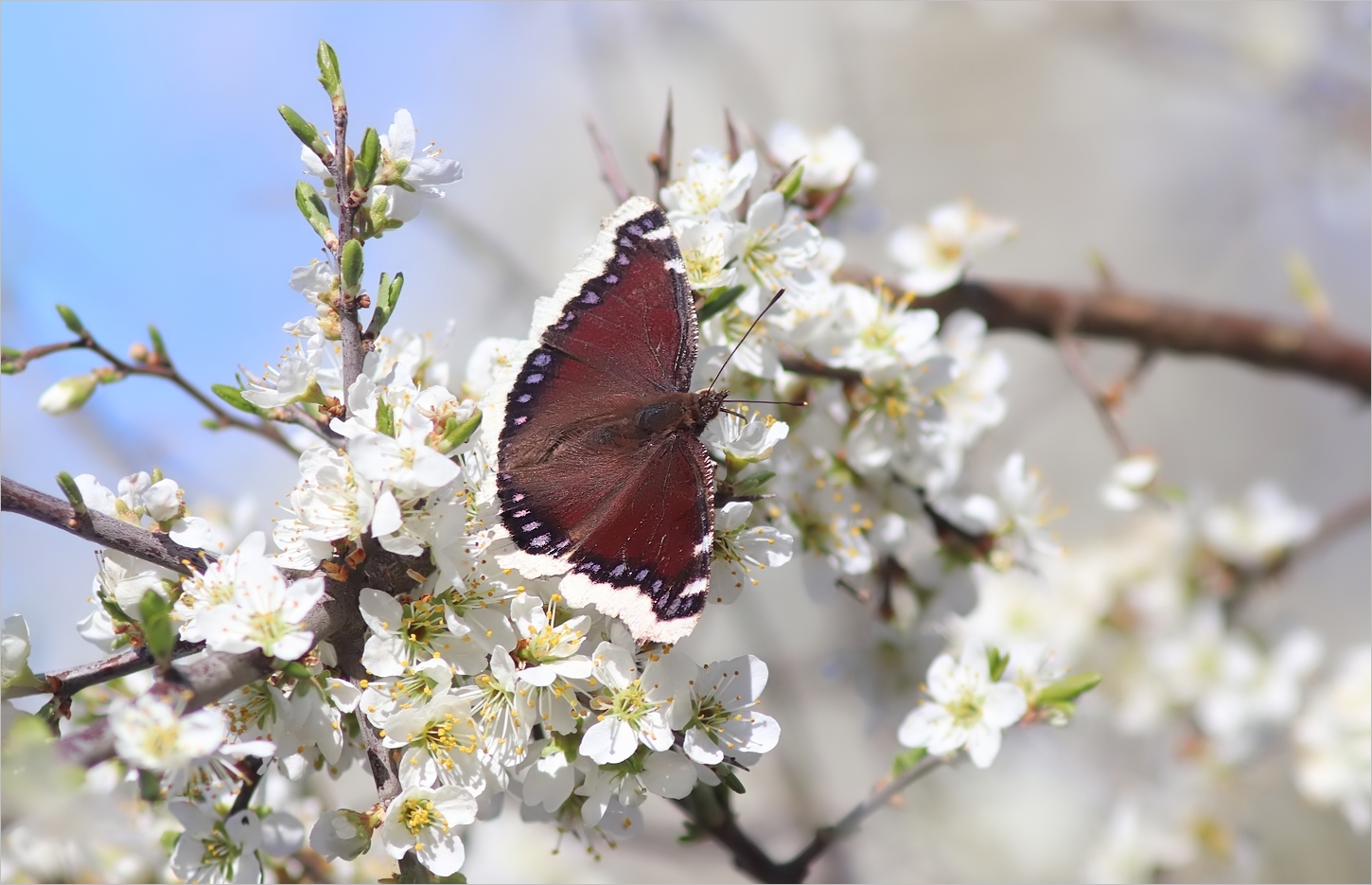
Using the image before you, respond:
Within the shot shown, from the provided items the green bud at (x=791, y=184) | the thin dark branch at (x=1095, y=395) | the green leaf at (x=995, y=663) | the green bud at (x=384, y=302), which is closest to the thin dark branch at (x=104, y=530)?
the green bud at (x=384, y=302)

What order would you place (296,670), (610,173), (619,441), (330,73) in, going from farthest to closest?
(610,173) → (619,441) → (330,73) → (296,670)

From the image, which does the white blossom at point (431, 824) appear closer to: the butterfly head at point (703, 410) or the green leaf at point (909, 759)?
the butterfly head at point (703, 410)

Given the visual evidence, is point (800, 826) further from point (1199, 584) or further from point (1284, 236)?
point (1284, 236)

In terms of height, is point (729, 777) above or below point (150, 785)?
below

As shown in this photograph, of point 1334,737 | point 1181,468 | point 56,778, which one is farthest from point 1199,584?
point 56,778

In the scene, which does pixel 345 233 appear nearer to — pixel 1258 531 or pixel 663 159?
pixel 663 159

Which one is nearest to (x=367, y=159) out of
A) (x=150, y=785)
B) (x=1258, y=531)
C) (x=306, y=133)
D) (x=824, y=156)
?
(x=306, y=133)
